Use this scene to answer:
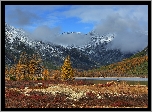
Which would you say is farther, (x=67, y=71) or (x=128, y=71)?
(x=128, y=71)

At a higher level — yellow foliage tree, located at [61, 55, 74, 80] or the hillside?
yellow foliage tree, located at [61, 55, 74, 80]

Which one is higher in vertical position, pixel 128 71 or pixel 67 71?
pixel 67 71

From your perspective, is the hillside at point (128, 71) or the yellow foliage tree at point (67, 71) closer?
the yellow foliage tree at point (67, 71)

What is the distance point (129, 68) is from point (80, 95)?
138072 mm

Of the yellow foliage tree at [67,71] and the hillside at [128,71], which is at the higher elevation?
the yellow foliage tree at [67,71]

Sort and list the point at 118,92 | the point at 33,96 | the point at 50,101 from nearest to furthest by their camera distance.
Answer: the point at 50,101 < the point at 33,96 < the point at 118,92

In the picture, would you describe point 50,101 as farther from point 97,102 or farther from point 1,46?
point 1,46

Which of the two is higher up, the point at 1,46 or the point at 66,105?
the point at 1,46

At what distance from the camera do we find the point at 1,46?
45.9ft

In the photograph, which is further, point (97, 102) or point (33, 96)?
point (33, 96)

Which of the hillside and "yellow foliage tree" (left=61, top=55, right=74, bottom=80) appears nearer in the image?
"yellow foliage tree" (left=61, top=55, right=74, bottom=80)
